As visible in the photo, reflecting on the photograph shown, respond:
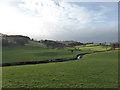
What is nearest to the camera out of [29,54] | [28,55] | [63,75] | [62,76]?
[62,76]

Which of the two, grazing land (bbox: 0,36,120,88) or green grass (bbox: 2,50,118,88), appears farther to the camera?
grazing land (bbox: 0,36,120,88)

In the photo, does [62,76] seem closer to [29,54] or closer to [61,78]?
[61,78]

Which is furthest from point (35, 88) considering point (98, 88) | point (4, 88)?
point (98, 88)

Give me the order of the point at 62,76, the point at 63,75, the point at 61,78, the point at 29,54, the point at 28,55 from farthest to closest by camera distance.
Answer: the point at 29,54 → the point at 28,55 → the point at 63,75 → the point at 62,76 → the point at 61,78

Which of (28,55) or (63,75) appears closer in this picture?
(63,75)

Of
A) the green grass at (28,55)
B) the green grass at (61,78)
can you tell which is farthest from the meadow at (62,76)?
the green grass at (28,55)

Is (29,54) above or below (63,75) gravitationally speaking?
below

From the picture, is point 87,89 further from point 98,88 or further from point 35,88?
point 35,88

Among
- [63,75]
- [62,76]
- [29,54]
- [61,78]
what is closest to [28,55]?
[29,54]

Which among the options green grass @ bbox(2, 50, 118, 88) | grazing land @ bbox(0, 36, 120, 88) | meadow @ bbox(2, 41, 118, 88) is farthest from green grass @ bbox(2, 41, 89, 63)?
green grass @ bbox(2, 50, 118, 88)

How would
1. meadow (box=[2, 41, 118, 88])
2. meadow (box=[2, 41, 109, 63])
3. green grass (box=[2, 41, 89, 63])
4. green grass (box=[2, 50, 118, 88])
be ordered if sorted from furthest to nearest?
meadow (box=[2, 41, 109, 63]) → green grass (box=[2, 41, 89, 63]) → meadow (box=[2, 41, 118, 88]) → green grass (box=[2, 50, 118, 88])

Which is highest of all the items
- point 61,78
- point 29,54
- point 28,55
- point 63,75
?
point 61,78

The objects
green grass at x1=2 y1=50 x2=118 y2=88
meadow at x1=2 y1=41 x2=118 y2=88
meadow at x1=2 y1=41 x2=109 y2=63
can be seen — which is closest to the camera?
green grass at x1=2 y1=50 x2=118 y2=88

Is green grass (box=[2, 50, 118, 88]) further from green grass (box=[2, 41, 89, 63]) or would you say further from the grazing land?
green grass (box=[2, 41, 89, 63])
